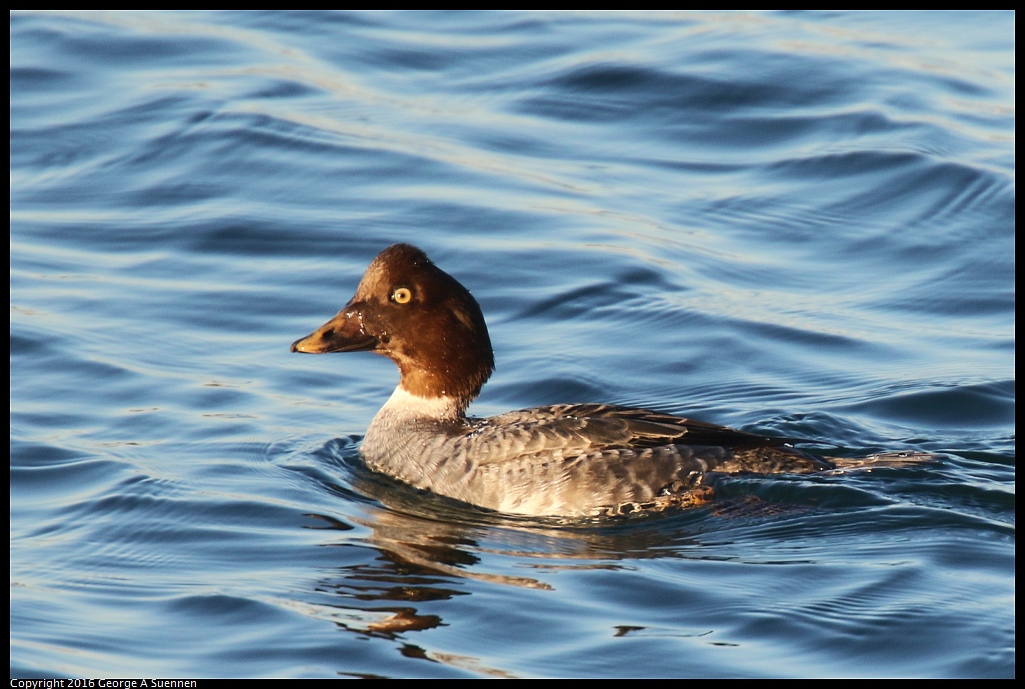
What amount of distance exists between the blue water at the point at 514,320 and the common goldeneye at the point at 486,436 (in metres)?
0.19

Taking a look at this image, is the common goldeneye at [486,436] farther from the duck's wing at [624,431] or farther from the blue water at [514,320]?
the blue water at [514,320]

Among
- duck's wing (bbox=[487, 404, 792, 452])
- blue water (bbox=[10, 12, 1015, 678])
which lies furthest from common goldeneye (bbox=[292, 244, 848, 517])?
blue water (bbox=[10, 12, 1015, 678])

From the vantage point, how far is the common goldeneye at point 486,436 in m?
8.41

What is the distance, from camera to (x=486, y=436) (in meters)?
8.71

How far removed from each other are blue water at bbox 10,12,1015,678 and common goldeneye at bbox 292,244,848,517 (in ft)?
0.61

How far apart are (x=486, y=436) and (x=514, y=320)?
318 centimetres

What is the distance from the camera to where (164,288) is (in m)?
12.2

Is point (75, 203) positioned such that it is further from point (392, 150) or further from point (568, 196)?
point (568, 196)

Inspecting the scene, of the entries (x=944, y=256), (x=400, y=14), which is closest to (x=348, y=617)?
(x=944, y=256)

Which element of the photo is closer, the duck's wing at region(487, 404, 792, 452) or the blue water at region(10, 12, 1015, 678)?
the blue water at region(10, 12, 1015, 678)

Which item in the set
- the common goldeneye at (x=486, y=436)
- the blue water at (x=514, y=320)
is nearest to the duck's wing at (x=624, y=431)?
the common goldeneye at (x=486, y=436)

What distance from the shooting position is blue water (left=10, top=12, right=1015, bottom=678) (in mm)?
6945

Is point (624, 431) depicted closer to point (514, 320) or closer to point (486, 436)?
point (486, 436)

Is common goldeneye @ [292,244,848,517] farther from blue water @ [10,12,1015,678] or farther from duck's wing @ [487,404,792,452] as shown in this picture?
blue water @ [10,12,1015,678]
